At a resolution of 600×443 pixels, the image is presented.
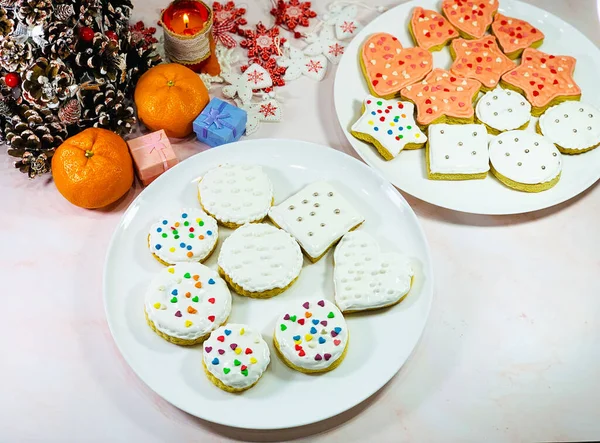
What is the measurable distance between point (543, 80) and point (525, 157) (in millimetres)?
278

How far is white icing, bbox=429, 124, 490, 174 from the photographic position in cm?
161

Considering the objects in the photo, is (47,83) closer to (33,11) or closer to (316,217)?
(33,11)

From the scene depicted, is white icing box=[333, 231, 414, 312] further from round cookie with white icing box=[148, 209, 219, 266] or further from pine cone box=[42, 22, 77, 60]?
pine cone box=[42, 22, 77, 60]

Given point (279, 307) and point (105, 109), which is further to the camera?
point (105, 109)

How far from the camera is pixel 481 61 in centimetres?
180

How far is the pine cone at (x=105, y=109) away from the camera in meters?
1.57

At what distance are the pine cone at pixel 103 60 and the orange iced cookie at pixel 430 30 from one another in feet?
2.71

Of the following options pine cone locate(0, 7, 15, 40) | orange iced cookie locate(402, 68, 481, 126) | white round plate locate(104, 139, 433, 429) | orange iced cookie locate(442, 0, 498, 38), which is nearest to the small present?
white round plate locate(104, 139, 433, 429)

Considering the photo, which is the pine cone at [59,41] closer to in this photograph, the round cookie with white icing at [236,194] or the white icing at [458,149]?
the round cookie with white icing at [236,194]

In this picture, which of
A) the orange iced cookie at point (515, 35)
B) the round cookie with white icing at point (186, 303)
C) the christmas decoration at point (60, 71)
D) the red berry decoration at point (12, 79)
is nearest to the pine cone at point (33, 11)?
the christmas decoration at point (60, 71)

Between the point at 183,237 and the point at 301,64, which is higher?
the point at 301,64

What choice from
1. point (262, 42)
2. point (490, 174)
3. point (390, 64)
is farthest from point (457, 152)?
point (262, 42)

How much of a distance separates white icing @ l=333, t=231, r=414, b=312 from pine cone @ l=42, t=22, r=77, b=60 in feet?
2.49

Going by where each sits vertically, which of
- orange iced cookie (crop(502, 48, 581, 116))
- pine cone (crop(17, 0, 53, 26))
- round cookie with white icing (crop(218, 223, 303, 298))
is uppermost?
pine cone (crop(17, 0, 53, 26))
